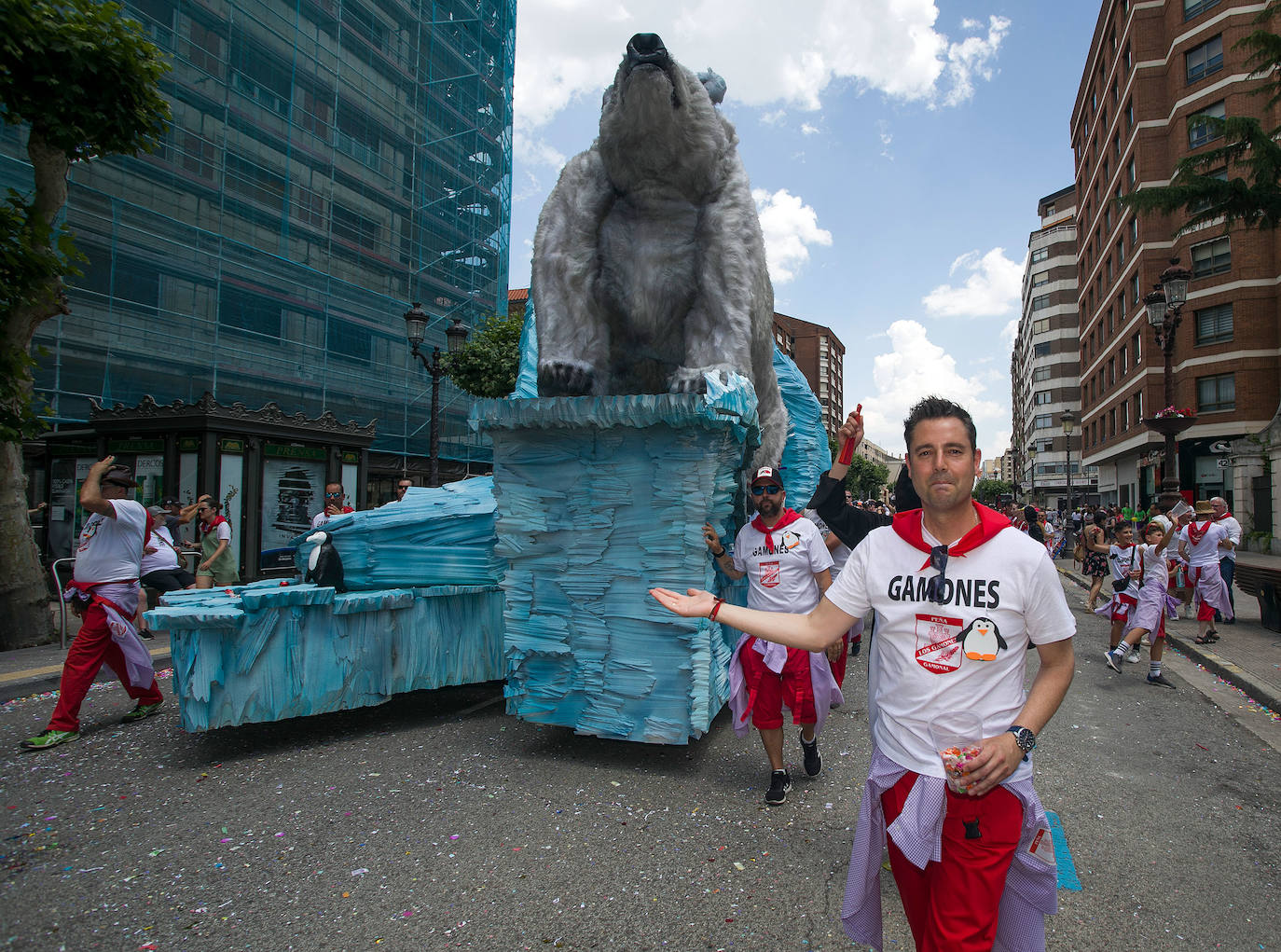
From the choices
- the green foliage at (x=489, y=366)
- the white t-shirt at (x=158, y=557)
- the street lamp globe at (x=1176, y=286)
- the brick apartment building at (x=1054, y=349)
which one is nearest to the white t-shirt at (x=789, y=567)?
the white t-shirt at (x=158, y=557)

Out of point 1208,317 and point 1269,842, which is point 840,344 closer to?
point 1208,317

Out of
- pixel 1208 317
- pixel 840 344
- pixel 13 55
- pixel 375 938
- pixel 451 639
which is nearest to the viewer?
pixel 375 938

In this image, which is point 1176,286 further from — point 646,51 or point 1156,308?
point 646,51

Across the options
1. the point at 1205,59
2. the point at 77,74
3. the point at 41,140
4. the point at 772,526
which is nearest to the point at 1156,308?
the point at 772,526

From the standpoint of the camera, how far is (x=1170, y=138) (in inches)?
1006

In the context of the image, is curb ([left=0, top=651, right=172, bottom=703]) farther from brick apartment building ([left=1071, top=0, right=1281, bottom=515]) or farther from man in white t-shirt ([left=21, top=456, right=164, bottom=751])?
brick apartment building ([left=1071, top=0, right=1281, bottom=515])

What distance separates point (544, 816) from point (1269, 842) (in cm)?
293

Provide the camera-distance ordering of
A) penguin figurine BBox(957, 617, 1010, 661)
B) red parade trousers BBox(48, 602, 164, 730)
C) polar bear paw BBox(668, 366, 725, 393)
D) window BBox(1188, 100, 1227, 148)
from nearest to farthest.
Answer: penguin figurine BBox(957, 617, 1010, 661) → polar bear paw BBox(668, 366, 725, 393) → red parade trousers BBox(48, 602, 164, 730) → window BBox(1188, 100, 1227, 148)

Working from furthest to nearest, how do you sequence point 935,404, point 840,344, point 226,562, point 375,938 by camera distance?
point 840,344 < point 226,562 < point 375,938 < point 935,404

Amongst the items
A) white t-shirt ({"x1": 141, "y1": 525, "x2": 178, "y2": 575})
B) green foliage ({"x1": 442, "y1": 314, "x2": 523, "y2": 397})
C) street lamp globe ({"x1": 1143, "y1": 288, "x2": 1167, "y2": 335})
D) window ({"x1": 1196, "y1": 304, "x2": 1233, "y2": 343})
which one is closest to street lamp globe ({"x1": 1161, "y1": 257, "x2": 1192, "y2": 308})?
street lamp globe ({"x1": 1143, "y1": 288, "x2": 1167, "y2": 335})

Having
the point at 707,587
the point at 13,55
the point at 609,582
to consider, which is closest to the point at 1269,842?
the point at 707,587

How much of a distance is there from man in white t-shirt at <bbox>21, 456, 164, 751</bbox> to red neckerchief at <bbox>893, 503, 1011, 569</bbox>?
425 centimetres

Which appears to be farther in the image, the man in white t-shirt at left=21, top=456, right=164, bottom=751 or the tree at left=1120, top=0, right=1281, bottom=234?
the tree at left=1120, top=0, right=1281, bottom=234

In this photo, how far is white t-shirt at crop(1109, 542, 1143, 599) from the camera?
21.0ft
